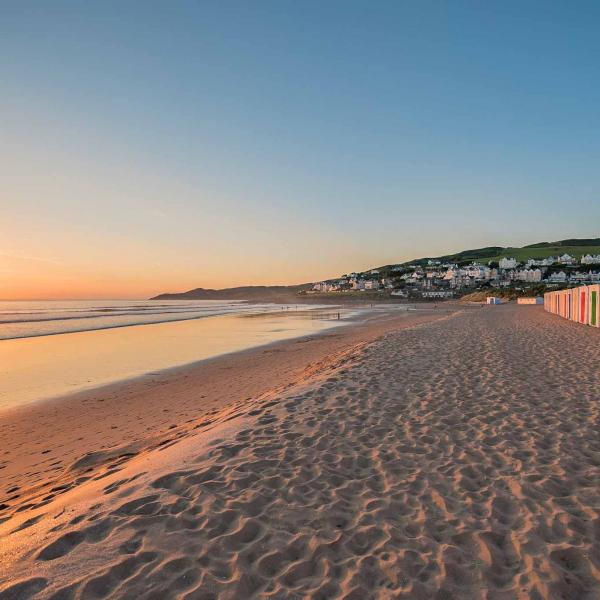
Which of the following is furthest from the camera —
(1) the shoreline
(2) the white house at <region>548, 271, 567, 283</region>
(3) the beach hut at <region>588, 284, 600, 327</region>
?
(2) the white house at <region>548, 271, 567, 283</region>

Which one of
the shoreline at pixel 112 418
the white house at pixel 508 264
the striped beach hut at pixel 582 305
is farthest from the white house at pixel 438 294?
the shoreline at pixel 112 418

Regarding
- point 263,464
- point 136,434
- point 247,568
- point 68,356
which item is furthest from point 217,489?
point 68,356

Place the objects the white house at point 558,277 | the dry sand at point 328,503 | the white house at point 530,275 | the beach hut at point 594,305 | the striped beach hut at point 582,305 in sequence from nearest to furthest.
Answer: the dry sand at point 328,503
the beach hut at point 594,305
the striped beach hut at point 582,305
the white house at point 558,277
the white house at point 530,275

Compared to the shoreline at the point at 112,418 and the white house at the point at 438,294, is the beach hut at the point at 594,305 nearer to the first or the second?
the shoreline at the point at 112,418

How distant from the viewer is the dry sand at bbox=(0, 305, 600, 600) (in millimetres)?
3330

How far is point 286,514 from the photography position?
168 inches

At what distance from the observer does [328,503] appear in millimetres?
4469

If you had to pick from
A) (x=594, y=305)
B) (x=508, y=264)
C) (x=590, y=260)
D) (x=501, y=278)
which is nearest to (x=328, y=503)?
(x=594, y=305)

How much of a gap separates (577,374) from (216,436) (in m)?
9.54

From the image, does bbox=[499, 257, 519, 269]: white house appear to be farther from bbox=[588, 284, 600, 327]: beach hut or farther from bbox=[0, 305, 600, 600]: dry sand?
bbox=[0, 305, 600, 600]: dry sand

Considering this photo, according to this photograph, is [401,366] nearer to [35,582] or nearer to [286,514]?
[286,514]

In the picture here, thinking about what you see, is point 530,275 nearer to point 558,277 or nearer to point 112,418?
point 558,277

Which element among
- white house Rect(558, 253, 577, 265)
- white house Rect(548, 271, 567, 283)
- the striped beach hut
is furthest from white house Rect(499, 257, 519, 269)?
the striped beach hut

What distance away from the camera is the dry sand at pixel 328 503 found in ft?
10.9
